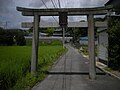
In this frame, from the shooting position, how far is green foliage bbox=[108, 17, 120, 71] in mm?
18766

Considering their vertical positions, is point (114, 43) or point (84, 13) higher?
point (84, 13)

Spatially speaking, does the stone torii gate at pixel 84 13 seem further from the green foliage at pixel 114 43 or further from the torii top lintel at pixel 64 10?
the green foliage at pixel 114 43

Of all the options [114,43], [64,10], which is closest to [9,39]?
[114,43]

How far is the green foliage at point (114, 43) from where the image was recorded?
18766 mm

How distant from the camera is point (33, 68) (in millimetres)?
16438

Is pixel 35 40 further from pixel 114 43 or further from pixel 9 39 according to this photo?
pixel 9 39

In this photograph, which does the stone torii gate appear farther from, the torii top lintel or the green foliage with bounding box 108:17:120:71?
the green foliage with bounding box 108:17:120:71

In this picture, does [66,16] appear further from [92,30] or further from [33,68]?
[33,68]

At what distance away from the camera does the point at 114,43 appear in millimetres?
19219

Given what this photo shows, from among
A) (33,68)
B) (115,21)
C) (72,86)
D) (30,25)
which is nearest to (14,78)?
(72,86)

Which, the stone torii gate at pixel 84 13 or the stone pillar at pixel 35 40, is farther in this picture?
the stone pillar at pixel 35 40

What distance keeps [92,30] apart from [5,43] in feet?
204

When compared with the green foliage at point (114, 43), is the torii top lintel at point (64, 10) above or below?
above

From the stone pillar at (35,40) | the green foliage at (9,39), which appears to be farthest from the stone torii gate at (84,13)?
the green foliage at (9,39)
